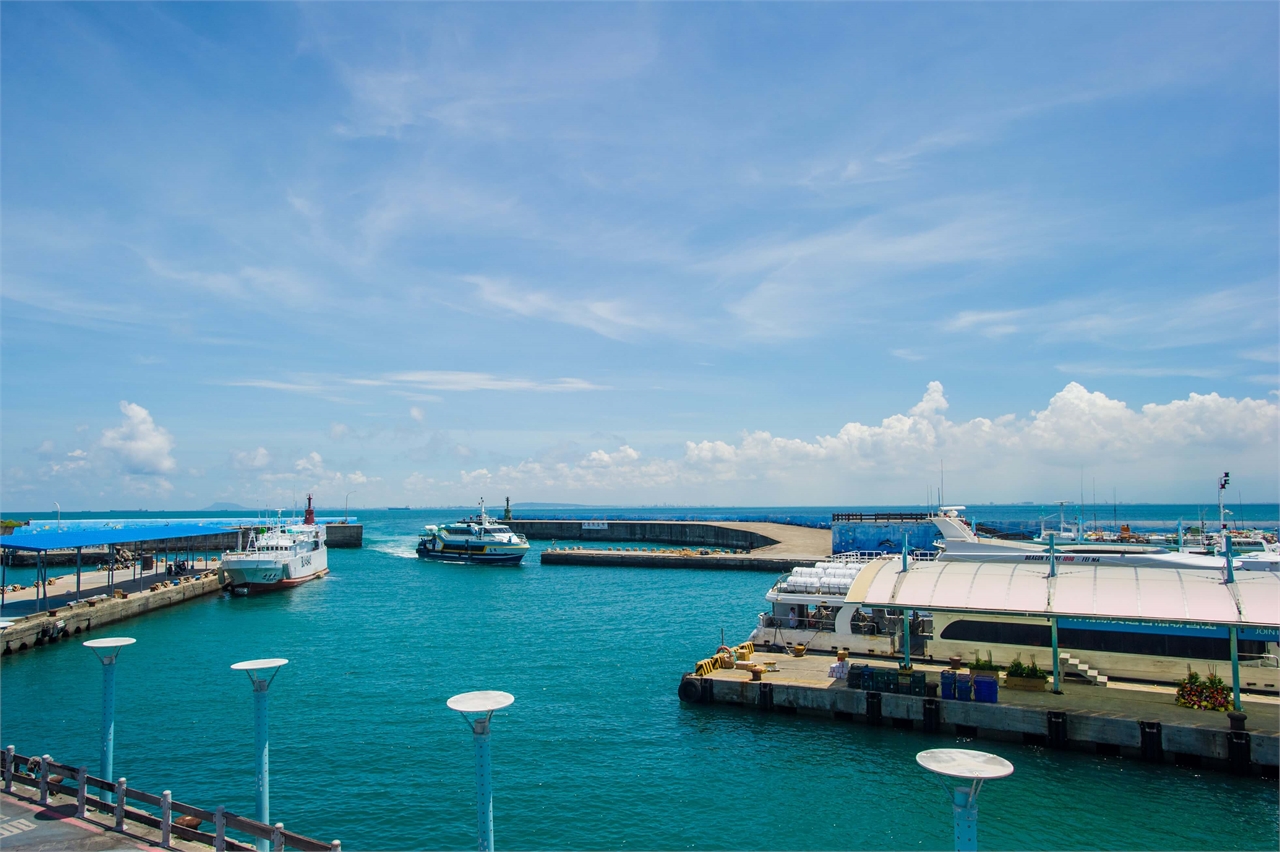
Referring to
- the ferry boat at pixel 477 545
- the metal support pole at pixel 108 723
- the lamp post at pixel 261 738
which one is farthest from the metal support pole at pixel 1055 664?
the ferry boat at pixel 477 545

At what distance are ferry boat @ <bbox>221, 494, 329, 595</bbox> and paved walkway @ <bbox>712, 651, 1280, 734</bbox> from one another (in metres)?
55.0

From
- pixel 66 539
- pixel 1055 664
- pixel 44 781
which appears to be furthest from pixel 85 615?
pixel 1055 664

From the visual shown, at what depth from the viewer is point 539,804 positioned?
77.3 feet

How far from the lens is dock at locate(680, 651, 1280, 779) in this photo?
→ 964 inches

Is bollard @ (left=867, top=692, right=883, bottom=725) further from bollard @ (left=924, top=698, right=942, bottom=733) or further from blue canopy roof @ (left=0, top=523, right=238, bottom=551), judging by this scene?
blue canopy roof @ (left=0, top=523, right=238, bottom=551)

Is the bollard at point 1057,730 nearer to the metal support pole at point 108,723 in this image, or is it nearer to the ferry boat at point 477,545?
→ the metal support pole at point 108,723

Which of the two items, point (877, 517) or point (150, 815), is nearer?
point (150, 815)

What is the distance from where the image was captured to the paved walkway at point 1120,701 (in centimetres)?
2569

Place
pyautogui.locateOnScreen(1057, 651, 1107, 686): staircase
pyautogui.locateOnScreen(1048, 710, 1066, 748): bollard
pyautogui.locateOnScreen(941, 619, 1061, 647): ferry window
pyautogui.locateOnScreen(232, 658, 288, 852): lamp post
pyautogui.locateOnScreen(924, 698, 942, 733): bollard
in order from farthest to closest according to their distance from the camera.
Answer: pyautogui.locateOnScreen(941, 619, 1061, 647): ferry window, pyautogui.locateOnScreen(1057, 651, 1107, 686): staircase, pyautogui.locateOnScreen(924, 698, 942, 733): bollard, pyautogui.locateOnScreen(1048, 710, 1066, 748): bollard, pyautogui.locateOnScreen(232, 658, 288, 852): lamp post

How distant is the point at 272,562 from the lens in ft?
238

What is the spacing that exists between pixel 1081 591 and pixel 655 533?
118129 mm

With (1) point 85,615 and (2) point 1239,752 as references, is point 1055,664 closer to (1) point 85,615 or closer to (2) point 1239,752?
(2) point 1239,752

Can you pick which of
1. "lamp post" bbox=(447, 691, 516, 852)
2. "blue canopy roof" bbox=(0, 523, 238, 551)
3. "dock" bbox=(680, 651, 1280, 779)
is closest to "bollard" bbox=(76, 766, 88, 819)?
"lamp post" bbox=(447, 691, 516, 852)

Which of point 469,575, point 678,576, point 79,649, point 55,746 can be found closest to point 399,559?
point 469,575
